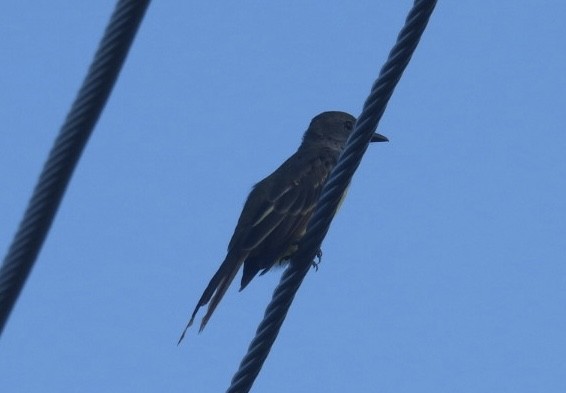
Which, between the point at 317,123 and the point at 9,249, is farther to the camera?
the point at 317,123

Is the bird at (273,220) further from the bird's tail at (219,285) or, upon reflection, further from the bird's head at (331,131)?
the bird's head at (331,131)

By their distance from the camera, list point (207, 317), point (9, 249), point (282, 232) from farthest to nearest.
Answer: point (282, 232), point (207, 317), point (9, 249)

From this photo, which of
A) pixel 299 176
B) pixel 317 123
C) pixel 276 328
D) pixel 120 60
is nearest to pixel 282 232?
pixel 299 176

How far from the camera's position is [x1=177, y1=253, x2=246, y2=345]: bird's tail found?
7.53 m

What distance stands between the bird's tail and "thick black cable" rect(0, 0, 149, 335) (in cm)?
451

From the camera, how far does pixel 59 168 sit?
283 cm

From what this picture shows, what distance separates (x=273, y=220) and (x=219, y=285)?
75 cm

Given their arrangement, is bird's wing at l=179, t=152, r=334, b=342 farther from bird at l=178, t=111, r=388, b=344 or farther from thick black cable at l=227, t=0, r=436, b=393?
thick black cable at l=227, t=0, r=436, b=393

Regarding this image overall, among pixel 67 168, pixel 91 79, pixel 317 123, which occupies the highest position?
pixel 317 123

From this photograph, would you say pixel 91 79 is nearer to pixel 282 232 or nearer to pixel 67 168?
pixel 67 168

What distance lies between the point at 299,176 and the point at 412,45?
194 inches

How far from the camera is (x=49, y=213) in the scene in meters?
2.81

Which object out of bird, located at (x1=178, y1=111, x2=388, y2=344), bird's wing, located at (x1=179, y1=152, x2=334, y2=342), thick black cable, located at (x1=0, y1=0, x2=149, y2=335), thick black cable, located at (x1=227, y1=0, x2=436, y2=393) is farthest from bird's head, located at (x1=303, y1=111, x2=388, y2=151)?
thick black cable, located at (x1=0, y1=0, x2=149, y2=335)

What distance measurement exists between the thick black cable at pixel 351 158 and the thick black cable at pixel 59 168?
112 centimetres
